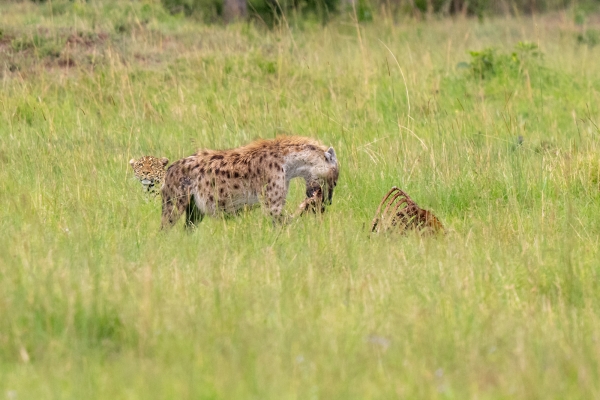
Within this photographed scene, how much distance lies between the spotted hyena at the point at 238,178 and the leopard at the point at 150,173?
686 millimetres

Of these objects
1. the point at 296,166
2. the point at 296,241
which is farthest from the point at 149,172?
the point at 296,241

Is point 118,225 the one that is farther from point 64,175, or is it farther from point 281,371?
point 281,371

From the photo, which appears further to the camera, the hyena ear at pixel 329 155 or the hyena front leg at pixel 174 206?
the hyena ear at pixel 329 155

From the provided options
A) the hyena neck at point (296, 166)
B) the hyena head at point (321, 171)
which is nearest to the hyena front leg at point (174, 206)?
the hyena neck at point (296, 166)

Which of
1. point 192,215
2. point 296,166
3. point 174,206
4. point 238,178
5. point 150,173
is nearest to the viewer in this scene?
point 174,206

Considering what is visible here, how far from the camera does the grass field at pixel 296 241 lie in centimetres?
394

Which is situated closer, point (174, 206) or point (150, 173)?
point (174, 206)

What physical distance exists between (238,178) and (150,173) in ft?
3.48

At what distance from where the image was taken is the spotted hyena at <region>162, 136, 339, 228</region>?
6.66m

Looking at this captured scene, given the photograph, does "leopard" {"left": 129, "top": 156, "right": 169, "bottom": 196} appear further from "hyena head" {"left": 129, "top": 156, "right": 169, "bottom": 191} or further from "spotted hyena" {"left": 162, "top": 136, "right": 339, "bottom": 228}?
"spotted hyena" {"left": 162, "top": 136, "right": 339, "bottom": 228}

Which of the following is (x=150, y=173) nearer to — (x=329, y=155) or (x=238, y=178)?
(x=238, y=178)

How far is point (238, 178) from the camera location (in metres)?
6.73

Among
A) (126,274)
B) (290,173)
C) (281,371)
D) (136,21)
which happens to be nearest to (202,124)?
(290,173)

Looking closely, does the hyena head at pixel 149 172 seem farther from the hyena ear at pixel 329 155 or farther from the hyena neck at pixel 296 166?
the hyena ear at pixel 329 155
